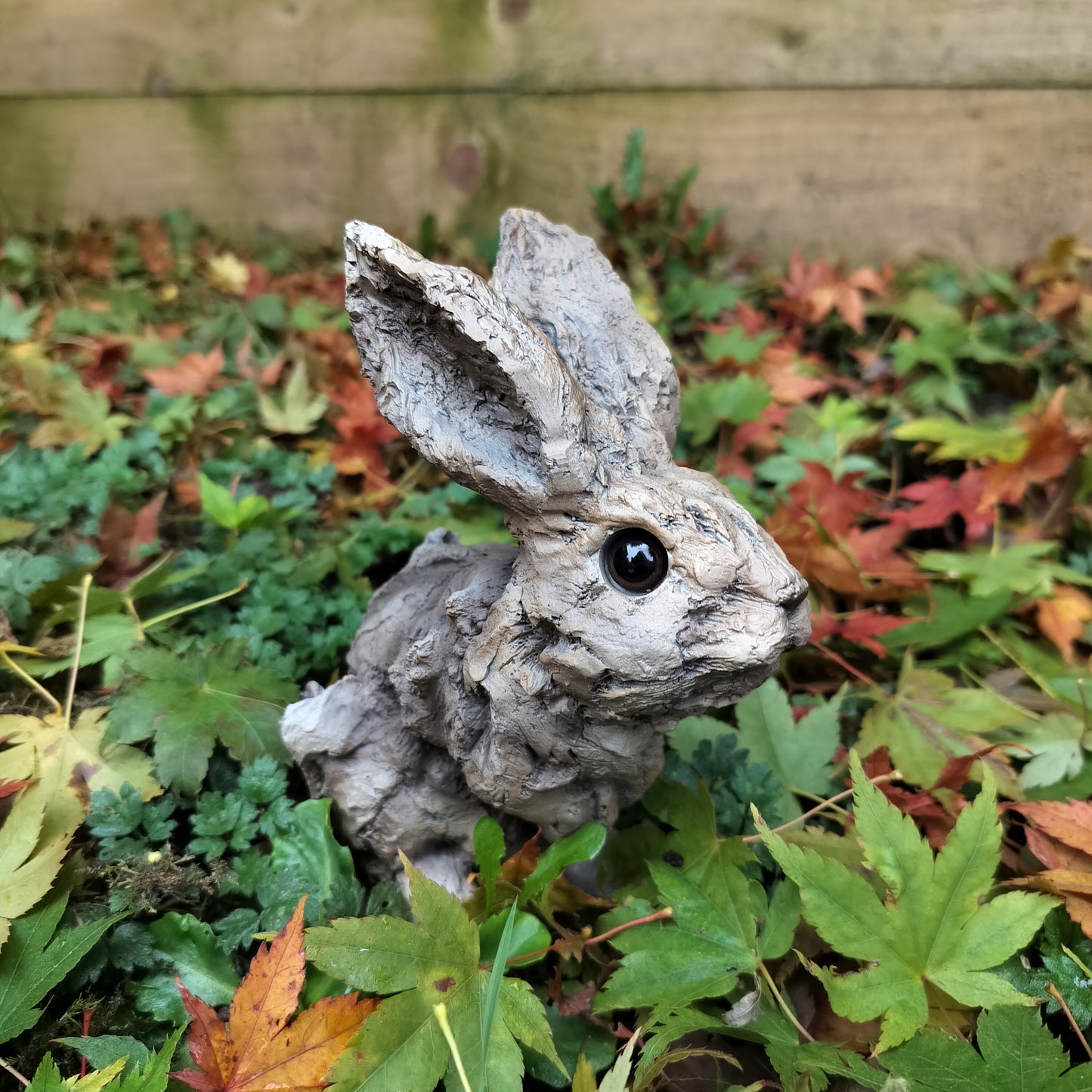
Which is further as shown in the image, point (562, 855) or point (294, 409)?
point (294, 409)

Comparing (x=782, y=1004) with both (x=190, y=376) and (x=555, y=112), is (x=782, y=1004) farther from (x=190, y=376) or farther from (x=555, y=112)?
(x=555, y=112)

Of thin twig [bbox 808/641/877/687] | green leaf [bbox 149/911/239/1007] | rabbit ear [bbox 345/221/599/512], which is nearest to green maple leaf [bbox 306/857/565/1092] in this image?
green leaf [bbox 149/911/239/1007]

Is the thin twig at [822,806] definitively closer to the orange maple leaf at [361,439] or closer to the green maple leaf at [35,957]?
the green maple leaf at [35,957]

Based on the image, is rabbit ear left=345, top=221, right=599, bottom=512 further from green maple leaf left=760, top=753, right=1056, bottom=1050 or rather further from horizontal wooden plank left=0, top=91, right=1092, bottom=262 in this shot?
horizontal wooden plank left=0, top=91, right=1092, bottom=262

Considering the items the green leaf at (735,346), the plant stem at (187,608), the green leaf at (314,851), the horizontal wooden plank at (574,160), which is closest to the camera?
the green leaf at (314,851)

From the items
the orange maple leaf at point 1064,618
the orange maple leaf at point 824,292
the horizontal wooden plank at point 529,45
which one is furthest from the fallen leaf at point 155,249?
the orange maple leaf at point 1064,618

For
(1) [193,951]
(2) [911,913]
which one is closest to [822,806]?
(2) [911,913]
